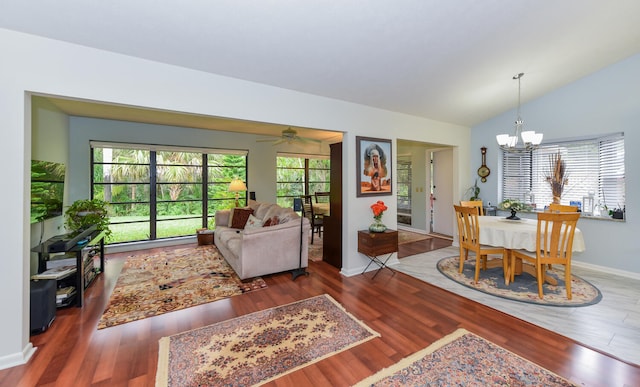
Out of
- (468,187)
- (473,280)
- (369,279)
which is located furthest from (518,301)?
(468,187)

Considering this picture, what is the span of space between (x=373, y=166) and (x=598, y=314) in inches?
119

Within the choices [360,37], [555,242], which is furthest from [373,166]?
[555,242]

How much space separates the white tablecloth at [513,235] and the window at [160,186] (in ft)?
17.3

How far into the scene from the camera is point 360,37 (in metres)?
2.47

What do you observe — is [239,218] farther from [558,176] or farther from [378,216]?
[558,176]

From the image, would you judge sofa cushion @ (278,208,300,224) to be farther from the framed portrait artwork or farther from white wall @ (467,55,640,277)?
white wall @ (467,55,640,277)

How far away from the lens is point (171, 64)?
2562mm

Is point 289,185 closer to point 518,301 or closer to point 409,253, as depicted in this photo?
point 409,253

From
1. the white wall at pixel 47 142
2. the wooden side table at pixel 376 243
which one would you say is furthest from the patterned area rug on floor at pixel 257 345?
the white wall at pixel 47 142

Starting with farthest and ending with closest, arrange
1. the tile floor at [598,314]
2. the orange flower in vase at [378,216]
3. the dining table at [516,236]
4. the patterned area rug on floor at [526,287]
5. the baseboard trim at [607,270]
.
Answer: the orange flower in vase at [378,216]
the baseboard trim at [607,270]
the dining table at [516,236]
the patterned area rug on floor at [526,287]
the tile floor at [598,314]

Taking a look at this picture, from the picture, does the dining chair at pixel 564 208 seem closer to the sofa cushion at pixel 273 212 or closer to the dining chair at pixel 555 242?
the dining chair at pixel 555 242

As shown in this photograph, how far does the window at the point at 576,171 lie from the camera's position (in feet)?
13.0

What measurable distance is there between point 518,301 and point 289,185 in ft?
18.4

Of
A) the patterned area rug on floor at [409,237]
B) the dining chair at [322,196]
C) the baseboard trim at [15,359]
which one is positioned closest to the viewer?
the baseboard trim at [15,359]
